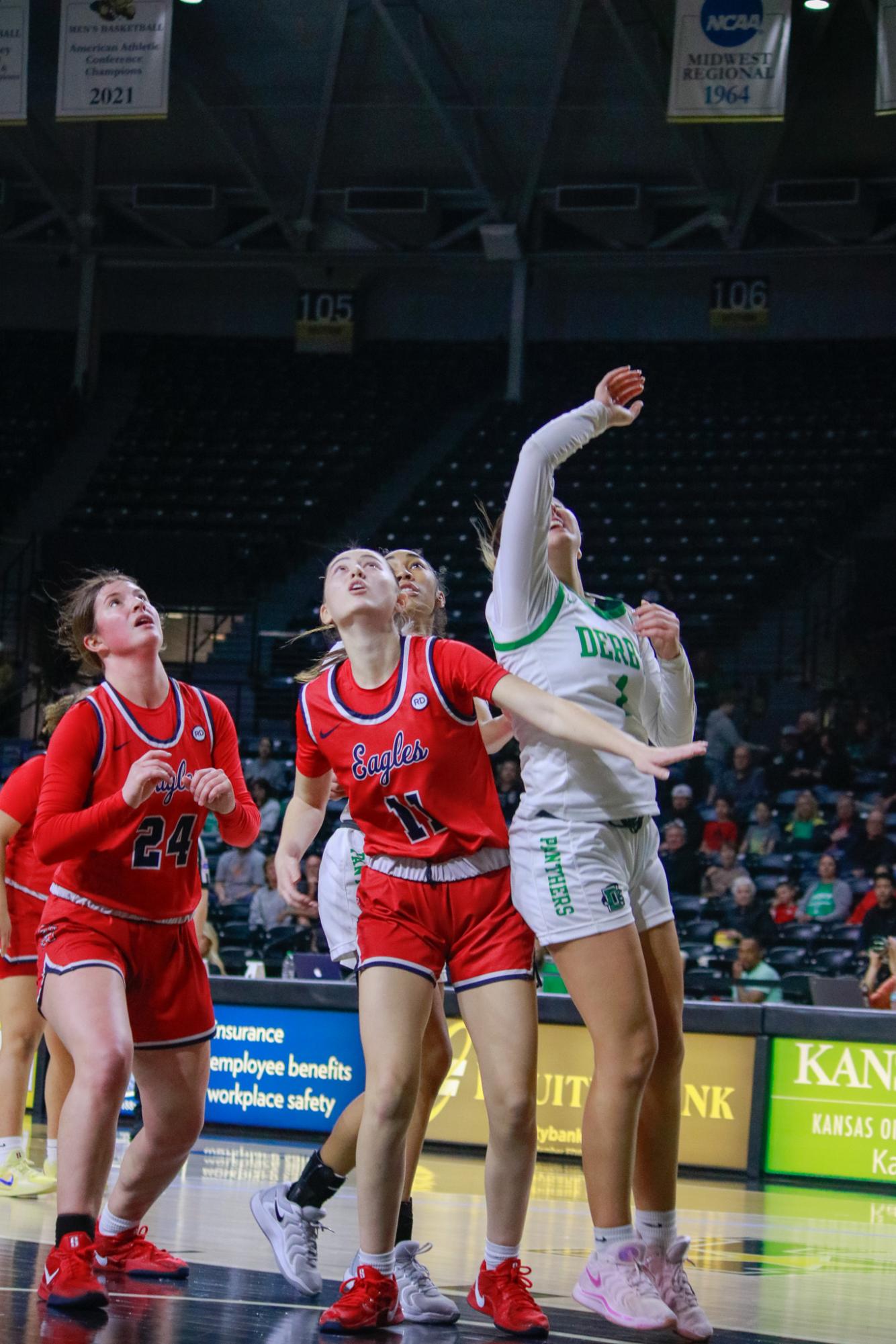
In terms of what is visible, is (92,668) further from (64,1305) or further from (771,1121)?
(771,1121)

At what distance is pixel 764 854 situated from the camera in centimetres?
1372

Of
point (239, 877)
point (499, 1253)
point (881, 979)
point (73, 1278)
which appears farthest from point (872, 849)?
point (73, 1278)

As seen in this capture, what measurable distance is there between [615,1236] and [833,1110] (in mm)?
4764

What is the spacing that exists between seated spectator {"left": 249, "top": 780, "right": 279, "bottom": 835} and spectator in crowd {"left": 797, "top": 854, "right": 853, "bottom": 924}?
193 inches

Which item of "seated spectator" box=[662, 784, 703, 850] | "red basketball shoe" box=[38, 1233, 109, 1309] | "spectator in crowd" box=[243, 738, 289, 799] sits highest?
"spectator in crowd" box=[243, 738, 289, 799]

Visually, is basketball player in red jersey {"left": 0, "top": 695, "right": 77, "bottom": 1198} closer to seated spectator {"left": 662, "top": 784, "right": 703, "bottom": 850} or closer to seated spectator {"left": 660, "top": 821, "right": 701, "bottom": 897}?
seated spectator {"left": 660, "top": 821, "right": 701, "bottom": 897}

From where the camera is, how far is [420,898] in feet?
13.7

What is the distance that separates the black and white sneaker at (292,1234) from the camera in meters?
4.59

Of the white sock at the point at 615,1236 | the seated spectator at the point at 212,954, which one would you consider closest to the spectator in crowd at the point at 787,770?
the seated spectator at the point at 212,954

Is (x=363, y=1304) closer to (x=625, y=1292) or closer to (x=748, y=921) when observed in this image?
(x=625, y=1292)

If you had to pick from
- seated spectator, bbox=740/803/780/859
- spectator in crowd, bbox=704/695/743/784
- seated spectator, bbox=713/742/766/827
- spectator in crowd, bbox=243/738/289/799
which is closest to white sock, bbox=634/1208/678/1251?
seated spectator, bbox=740/803/780/859

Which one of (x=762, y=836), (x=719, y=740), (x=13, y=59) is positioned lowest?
(x=762, y=836)

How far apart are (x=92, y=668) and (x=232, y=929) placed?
27.4ft

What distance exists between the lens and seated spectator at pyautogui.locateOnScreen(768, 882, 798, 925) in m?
12.4
